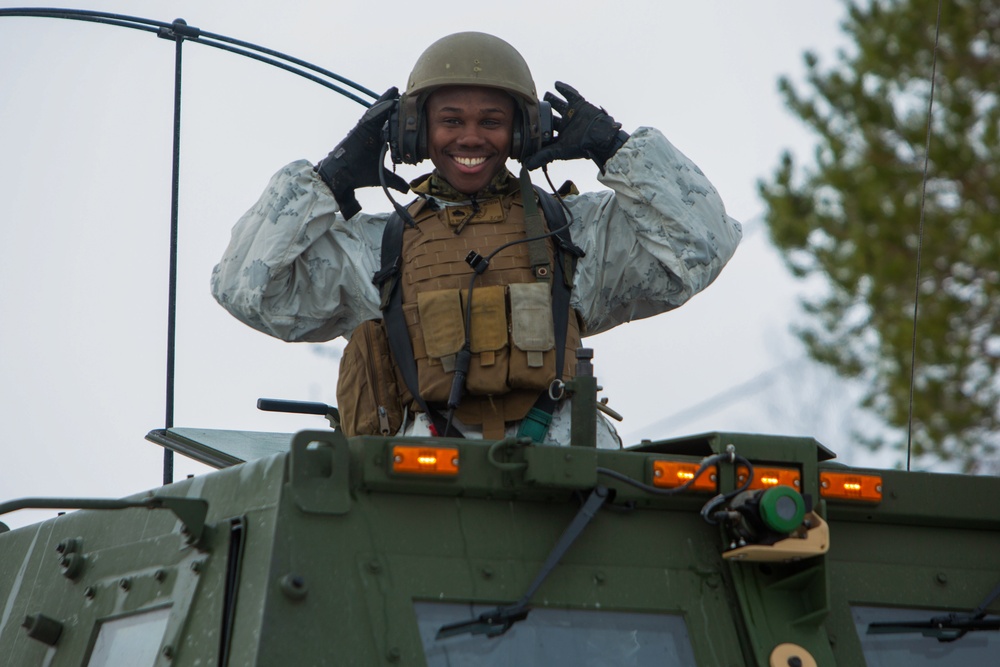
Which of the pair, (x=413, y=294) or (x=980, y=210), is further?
(x=980, y=210)

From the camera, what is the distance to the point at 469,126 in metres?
5.40

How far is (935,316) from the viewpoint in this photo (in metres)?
14.2

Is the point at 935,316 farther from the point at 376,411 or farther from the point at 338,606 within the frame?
the point at 338,606

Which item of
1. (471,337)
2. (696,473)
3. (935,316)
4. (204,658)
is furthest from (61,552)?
(935,316)

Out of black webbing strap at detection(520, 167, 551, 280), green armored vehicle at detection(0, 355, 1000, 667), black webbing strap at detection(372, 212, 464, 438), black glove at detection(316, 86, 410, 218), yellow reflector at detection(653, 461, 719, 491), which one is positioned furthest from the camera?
black glove at detection(316, 86, 410, 218)

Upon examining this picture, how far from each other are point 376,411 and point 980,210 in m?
10.1

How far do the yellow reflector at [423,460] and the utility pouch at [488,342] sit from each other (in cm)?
127

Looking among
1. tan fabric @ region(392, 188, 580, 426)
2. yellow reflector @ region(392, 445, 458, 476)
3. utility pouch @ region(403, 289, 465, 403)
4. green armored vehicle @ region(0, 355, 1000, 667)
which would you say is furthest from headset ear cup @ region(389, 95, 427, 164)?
yellow reflector @ region(392, 445, 458, 476)

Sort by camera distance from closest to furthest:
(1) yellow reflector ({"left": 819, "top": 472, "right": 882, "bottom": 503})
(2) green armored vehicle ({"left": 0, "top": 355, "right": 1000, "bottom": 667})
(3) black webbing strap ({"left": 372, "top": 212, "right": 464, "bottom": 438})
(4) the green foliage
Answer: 1. (2) green armored vehicle ({"left": 0, "top": 355, "right": 1000, "bottom": 667})
2. (1) yellow reflector ({"left": 819, "top": 472, "right": 882, "bottom": 503})
3. (3) black webbing strap ({"left": 372, "top": 212, "right": 464, "bottom": 438})
4. (4) the green foliage

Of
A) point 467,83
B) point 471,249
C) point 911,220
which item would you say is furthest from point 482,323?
point 911,220

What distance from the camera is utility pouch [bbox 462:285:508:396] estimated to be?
4.98 m

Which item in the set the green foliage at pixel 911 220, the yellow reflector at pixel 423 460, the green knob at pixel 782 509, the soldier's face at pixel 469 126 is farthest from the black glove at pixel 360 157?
the green foliage at pixel 911 220

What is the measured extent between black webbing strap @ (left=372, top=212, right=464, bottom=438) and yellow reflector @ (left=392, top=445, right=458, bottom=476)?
1.32m

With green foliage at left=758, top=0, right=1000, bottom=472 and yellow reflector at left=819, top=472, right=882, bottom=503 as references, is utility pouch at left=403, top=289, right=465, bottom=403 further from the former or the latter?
green foliage at left=758, top=0, right=1000, bottom=472
